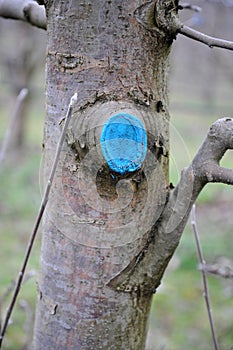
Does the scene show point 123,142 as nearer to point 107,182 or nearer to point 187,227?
point 107,182

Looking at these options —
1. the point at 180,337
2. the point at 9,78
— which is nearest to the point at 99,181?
the point at 180,337

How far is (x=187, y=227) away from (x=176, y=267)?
2.95 ft

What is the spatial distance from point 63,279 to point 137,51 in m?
0.38

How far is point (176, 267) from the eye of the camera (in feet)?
11.2

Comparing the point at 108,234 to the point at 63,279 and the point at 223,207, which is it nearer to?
the point at 63,279

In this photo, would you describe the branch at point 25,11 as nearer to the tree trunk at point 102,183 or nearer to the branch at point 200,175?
the tree trunk at point 102,183

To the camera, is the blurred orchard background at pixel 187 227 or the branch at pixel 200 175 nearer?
the branch at pixel 200 175

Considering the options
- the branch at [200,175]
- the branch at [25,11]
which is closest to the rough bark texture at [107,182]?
the branch at [200,175]

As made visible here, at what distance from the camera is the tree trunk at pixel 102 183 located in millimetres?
687

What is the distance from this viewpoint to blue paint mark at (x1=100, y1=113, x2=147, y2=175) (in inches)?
26.3

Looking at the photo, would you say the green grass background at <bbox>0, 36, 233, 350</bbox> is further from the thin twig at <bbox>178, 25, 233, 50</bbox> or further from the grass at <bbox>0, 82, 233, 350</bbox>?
the thin twig at <bbox>178, 25, 233, 50</bbox>

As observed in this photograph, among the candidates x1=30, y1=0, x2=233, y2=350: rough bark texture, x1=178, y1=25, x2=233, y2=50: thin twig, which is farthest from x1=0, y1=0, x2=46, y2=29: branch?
x1=178, y1=25, x2=233, y2=50: thin twig

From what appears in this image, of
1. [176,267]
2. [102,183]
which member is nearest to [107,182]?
[102,183]

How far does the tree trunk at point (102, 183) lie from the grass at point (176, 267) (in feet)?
0.37
